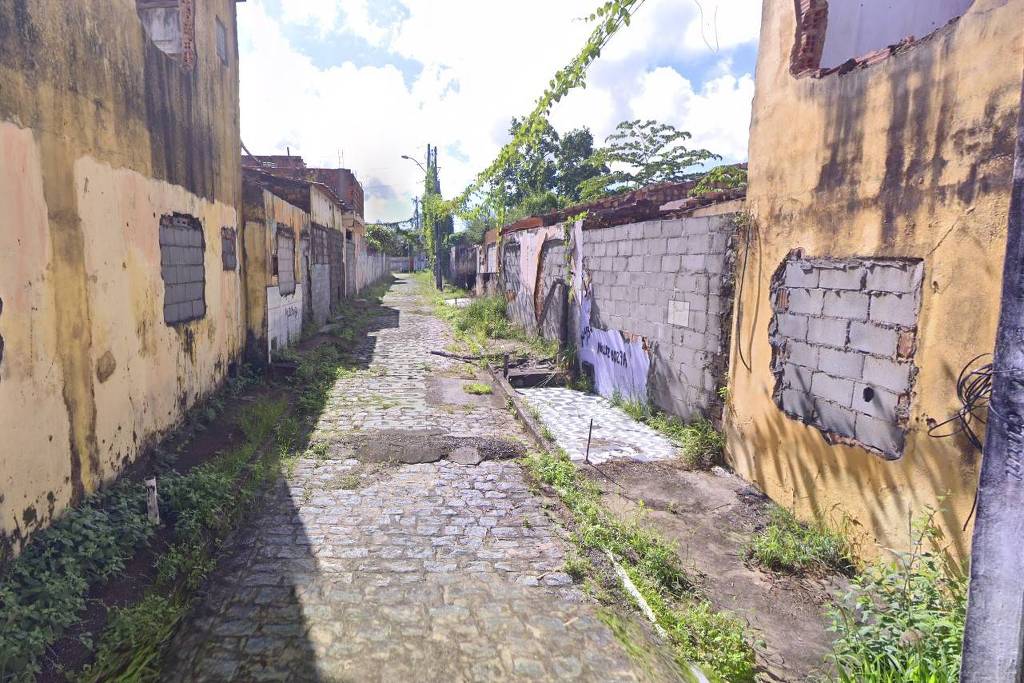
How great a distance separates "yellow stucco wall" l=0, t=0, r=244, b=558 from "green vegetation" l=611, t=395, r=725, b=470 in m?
5.51

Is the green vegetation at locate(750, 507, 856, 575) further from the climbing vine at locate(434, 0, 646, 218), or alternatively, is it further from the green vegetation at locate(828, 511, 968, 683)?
the climbing vine at locate(434, 0, 646, 218)

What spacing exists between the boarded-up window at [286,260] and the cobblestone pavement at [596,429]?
5.30 metres

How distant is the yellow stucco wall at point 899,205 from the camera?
328 centimetres

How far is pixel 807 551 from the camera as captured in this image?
13.6ft

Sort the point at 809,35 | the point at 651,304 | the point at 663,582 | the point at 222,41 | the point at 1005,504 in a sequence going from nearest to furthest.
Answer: the point at 1005,504
the point at 663,582
the point at 809,35
the point at 651,304
the point at 222,41

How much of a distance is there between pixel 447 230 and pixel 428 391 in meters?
27.4

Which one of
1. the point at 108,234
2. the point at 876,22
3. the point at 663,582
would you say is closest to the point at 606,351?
the point at 876,22

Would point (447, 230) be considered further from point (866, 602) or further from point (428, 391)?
point (866, 602)

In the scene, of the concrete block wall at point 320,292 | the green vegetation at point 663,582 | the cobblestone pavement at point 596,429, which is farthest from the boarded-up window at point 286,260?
the green vegetation at point 663,582

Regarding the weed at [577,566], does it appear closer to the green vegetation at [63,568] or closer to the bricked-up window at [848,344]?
the bricked-up window at [848,344]

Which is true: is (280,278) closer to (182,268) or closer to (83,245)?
(182,268)

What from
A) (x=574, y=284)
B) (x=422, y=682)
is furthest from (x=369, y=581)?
(x=574, y=284)

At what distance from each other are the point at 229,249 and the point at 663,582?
24.7ft

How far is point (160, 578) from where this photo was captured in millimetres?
3709
